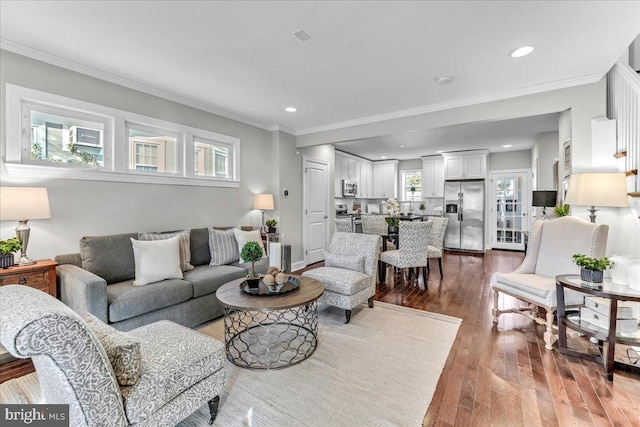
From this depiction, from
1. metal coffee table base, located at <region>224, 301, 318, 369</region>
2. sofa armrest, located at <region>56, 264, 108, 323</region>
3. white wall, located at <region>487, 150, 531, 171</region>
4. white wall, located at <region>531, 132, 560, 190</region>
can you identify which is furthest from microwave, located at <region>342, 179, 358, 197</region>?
sofa armrest, located at <region>56, 264, 108, 323</region>

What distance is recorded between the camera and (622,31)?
2.40 meters

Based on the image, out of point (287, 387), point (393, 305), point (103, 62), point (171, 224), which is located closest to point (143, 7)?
point (103, 62)

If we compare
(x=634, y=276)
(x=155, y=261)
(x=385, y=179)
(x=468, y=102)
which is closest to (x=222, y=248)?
(x=155, y=261)

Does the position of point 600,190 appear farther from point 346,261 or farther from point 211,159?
point 211,159

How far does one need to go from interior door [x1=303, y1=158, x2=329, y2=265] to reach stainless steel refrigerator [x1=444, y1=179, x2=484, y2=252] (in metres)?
3.50

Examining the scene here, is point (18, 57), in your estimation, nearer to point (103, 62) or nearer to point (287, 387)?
point (103, 62)

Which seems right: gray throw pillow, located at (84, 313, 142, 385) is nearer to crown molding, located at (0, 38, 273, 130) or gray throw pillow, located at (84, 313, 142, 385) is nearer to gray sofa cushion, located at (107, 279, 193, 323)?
gray sofa cushion, located at (107, 279, 193, 323)

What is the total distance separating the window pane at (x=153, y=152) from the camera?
11.7 ft

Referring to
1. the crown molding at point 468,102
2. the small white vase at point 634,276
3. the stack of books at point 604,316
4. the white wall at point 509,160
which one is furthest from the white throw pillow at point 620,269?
the white wall at point 509,160

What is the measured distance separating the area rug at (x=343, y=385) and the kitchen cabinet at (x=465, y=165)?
222 inches

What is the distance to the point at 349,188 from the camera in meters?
7.66

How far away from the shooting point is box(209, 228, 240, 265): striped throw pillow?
3693mm

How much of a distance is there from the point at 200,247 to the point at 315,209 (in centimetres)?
289

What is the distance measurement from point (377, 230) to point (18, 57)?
16.7 ft
